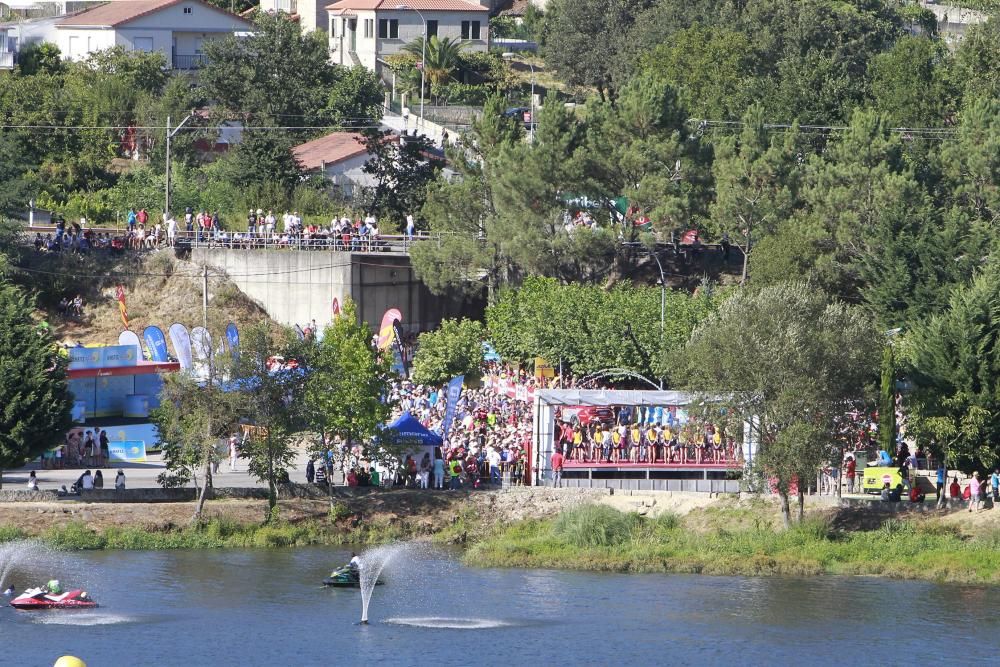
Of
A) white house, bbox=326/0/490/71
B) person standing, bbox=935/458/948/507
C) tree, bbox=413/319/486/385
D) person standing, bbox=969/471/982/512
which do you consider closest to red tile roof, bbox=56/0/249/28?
white house, bbox=326/0/490/71

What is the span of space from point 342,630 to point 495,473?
14.6 metres

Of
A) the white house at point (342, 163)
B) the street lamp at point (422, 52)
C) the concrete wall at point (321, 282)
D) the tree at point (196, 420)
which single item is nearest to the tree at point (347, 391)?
the tree at point (196, 420)

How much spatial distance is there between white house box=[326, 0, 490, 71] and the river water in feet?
261

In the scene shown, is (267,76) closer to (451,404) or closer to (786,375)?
(451,404)

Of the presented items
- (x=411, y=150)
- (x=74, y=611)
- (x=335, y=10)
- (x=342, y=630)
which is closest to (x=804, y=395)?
(x=342, y=630)

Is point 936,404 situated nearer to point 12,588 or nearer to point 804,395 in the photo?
point 804,395

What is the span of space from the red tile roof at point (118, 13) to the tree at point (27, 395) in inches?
2717

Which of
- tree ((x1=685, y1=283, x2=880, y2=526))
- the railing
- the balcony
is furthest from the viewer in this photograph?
the balcony

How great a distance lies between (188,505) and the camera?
5988cm

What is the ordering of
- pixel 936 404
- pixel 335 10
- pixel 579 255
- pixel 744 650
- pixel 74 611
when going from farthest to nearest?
pixel 335 10
pixel 579 255
pixel 936 404
pixel 74 611
pixel 744 650

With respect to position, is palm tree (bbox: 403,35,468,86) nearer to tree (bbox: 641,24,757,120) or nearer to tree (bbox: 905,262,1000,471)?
tree (bbox: 641,24,757,120)

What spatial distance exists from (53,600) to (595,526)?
16.1 m

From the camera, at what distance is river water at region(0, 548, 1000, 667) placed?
151ft

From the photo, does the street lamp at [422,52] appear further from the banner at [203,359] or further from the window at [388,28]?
the banner at [203,359]
